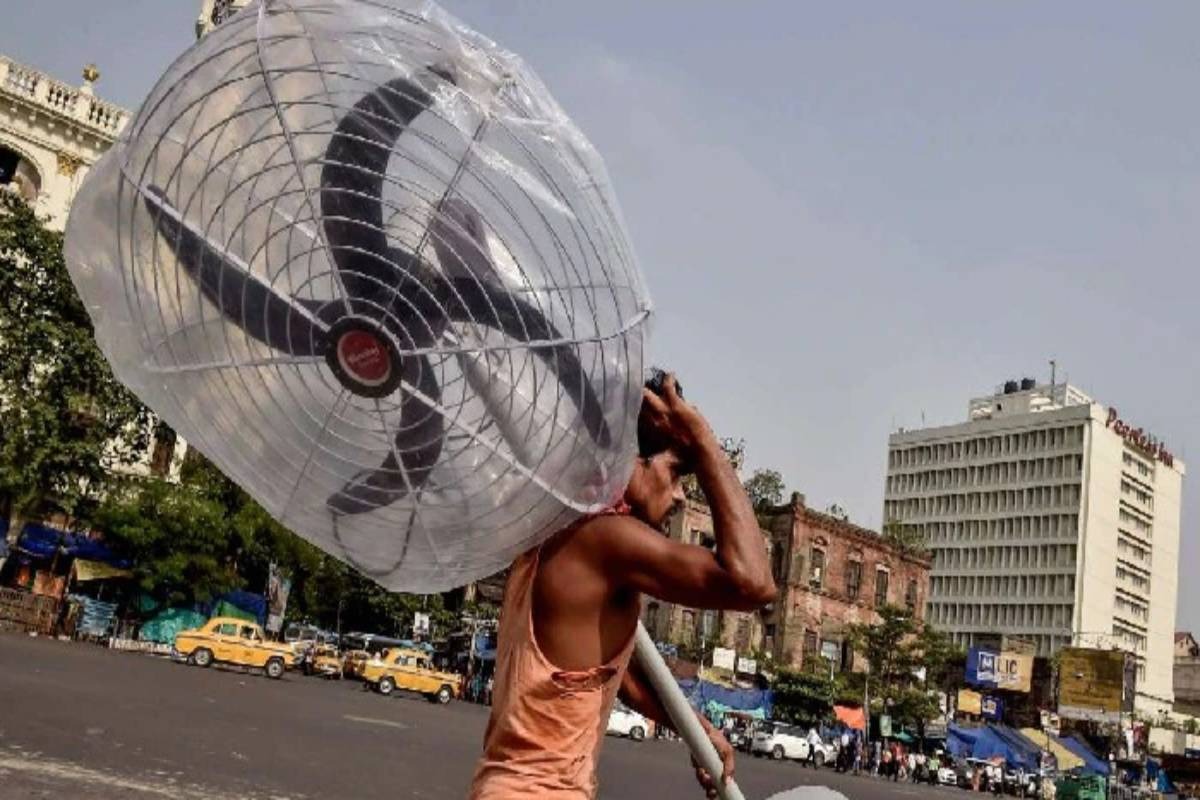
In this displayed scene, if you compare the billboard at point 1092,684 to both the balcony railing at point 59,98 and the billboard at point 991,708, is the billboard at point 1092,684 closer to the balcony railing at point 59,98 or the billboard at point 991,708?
the billboard at point 991,708

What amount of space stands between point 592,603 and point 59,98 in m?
39.5

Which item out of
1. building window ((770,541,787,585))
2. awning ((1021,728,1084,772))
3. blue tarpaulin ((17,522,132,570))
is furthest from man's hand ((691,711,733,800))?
awning ((1021,728,1084,772))

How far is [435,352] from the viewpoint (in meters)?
2.21

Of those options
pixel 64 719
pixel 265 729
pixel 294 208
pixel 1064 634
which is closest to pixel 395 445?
pixel 294 208

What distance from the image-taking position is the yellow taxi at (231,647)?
29.4 metres

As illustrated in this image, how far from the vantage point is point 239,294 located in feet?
7.72

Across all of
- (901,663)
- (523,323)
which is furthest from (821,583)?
(523,323)

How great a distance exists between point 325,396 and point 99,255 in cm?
51

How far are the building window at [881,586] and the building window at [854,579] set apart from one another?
124 cm

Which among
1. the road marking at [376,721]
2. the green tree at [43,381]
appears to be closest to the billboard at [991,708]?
the green tree at [43,381]

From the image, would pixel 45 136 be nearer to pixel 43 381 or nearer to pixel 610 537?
pixel 43 381

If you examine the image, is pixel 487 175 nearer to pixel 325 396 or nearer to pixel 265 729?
pixel 325 396

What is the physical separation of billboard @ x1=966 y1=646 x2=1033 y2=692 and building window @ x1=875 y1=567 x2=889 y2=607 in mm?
5898

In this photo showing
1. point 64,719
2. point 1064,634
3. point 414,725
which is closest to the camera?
point 64,719
